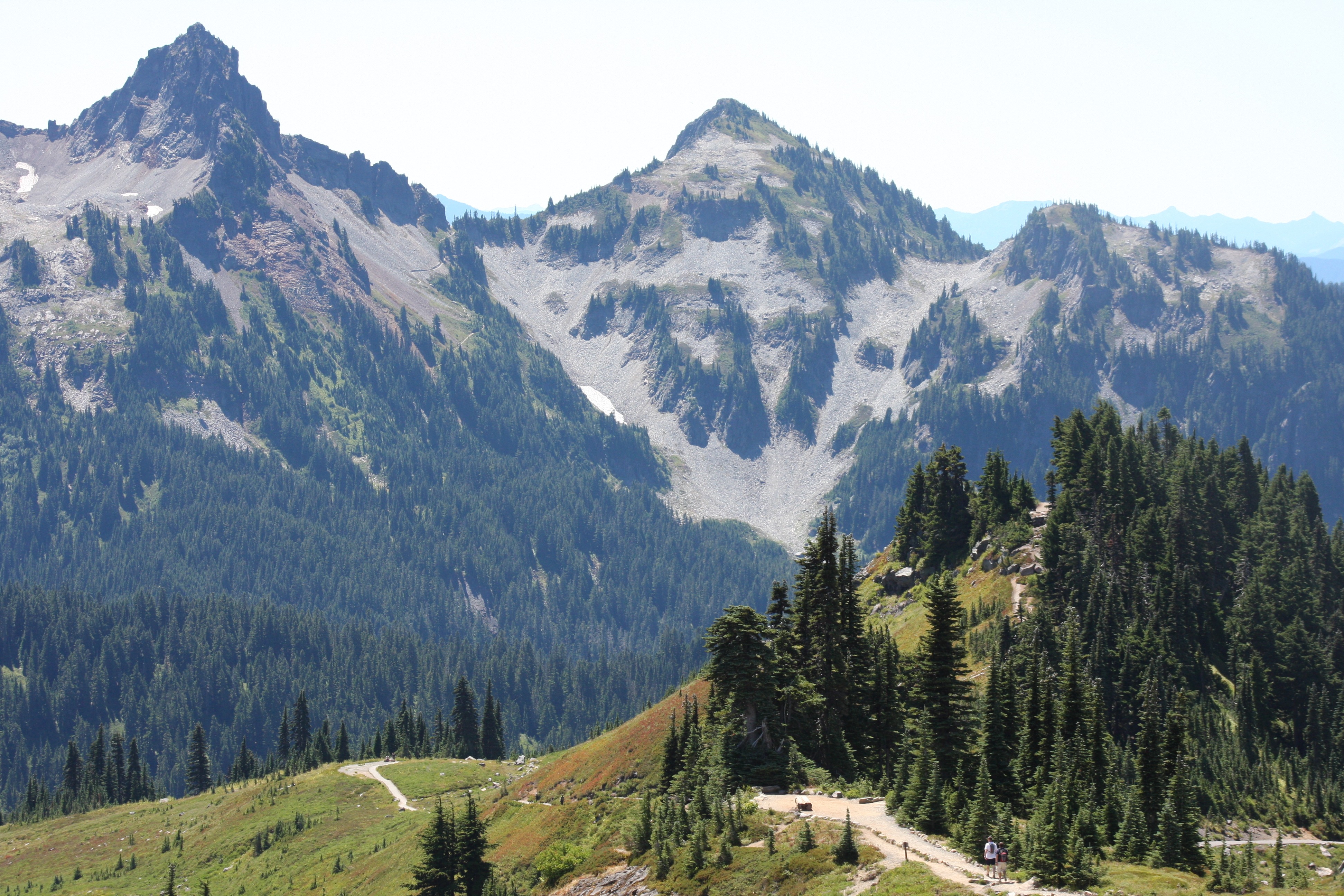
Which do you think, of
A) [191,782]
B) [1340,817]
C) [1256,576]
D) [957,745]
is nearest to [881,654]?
[957,745]

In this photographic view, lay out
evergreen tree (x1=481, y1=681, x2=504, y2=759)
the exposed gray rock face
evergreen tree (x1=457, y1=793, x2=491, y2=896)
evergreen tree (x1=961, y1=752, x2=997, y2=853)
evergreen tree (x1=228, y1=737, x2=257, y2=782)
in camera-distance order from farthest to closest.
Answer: evergreen tree (x1=481, y1=681, x2=504, y2=759)
evergreen tree (x1=228, y1=737, x2=257, y2=782)
evergreen tree (x1=457, y1=793, x2=491, y2=896)
the exposed gray rock face
evergreen tree (x1=961, y1=752, x2=997, y2=853)

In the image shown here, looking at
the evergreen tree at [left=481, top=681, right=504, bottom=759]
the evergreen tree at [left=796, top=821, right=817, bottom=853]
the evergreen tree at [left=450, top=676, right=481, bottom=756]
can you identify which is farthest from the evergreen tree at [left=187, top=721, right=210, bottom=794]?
the evergreen tree at [left=796, top=821, right=817, bottom=853]

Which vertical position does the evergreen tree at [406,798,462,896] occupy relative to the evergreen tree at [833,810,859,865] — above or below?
below

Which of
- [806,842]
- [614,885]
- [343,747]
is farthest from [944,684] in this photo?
[343,747]

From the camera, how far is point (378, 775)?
13312cm

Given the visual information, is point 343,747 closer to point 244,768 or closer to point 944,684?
point 244,768

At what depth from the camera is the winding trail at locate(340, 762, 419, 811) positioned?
120188mm

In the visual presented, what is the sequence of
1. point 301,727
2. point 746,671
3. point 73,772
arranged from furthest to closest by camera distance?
point 301,727
point 73,772
point 746,671

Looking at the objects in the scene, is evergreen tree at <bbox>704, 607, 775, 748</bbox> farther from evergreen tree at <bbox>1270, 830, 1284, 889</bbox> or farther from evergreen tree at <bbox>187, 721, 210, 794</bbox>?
evergreen tree at <bbox>187, 721, 210, 794</bbox>

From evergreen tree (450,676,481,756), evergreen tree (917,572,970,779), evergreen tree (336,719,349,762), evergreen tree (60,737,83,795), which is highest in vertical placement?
evergreen tree (917,572,970,779)

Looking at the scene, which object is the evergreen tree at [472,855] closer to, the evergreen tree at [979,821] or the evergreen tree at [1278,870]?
the evergreen tree at [979,821]

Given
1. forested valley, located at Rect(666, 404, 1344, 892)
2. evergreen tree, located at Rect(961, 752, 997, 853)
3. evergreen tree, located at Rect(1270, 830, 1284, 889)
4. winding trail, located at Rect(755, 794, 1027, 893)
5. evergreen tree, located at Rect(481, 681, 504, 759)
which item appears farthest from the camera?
evergreen tree, located at Rect(481, 681, 504, 759)

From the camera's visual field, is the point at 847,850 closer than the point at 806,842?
Yes

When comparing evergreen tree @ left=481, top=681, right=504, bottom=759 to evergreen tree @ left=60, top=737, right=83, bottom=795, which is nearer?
evergreen tree @ left=481, top=681, right=504, bottom=759
